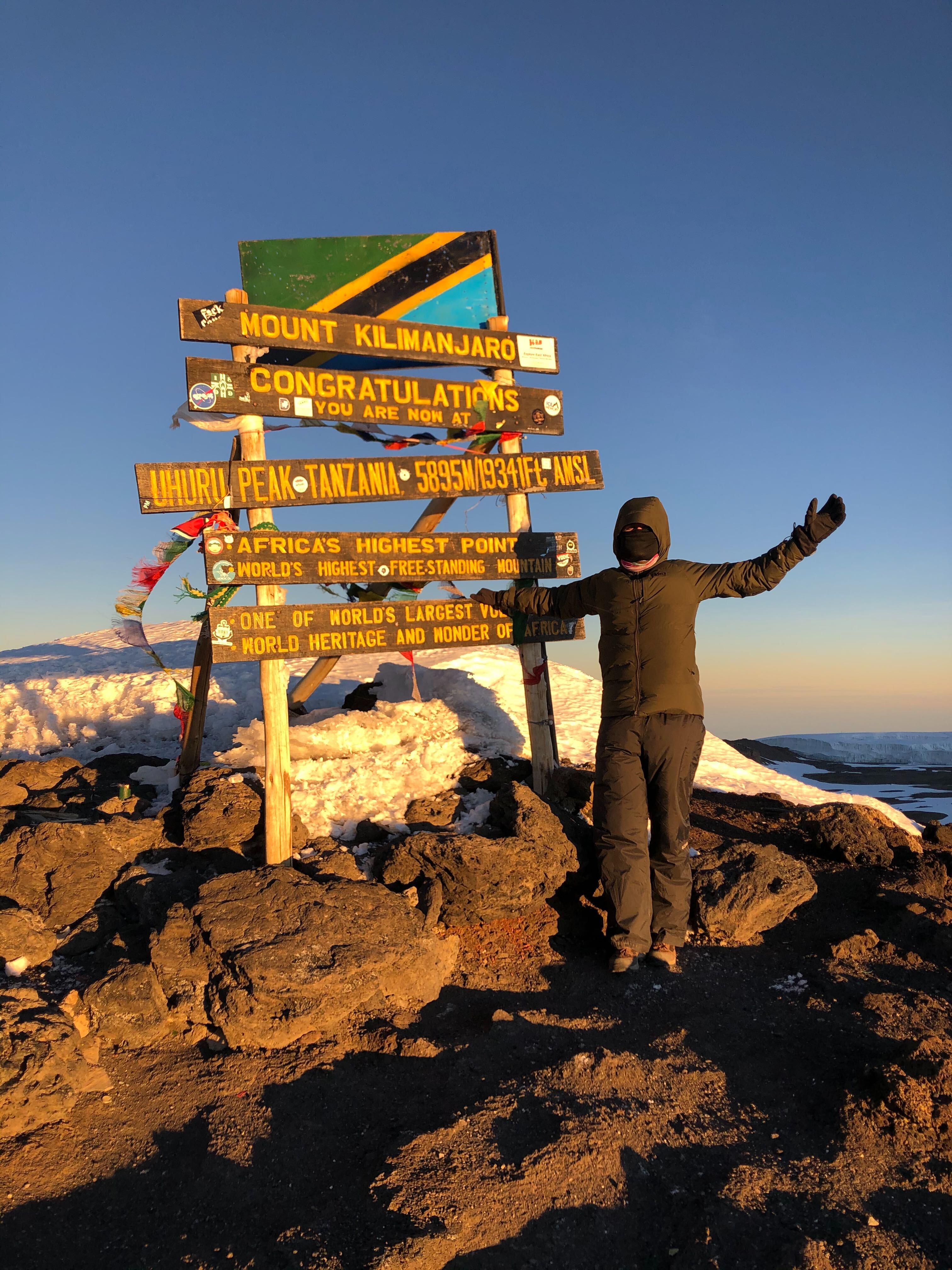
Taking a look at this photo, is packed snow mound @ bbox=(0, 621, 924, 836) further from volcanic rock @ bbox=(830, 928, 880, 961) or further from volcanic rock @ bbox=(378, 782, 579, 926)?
volcanic rock @ bbox=(830, 928, 880, 961)

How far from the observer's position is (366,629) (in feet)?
18.8

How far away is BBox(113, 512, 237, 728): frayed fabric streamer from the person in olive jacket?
274cm

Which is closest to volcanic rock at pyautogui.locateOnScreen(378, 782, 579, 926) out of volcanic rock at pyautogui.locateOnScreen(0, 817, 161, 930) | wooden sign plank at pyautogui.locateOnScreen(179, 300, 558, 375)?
volcanic rock at pyautogui.locateOnScreen(0, 817, 161, 930)

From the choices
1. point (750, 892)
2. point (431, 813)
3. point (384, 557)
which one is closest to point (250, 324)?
point (384, 557)

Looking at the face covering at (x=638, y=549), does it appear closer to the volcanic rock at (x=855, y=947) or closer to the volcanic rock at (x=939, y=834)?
the volcanic rock at (x=855, y=947)

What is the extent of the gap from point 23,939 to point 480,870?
258cm

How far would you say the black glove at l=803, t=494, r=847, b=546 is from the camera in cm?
486

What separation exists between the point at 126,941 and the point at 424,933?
1706 mm

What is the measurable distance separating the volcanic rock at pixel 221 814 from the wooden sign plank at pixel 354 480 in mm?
2026

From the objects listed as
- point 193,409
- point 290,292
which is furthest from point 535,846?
point 290,292

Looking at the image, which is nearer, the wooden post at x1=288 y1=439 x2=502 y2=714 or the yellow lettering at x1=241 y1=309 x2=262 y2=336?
the yellow lettering at x1=241 y1=309 x2=262 y2=336

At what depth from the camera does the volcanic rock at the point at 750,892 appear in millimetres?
4969

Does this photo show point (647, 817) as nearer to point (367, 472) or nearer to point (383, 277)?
point (367, 472)

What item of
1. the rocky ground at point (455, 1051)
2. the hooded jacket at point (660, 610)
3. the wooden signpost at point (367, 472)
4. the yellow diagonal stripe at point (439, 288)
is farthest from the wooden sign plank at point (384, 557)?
the yellow diagonal stripe at point (439, 288)
